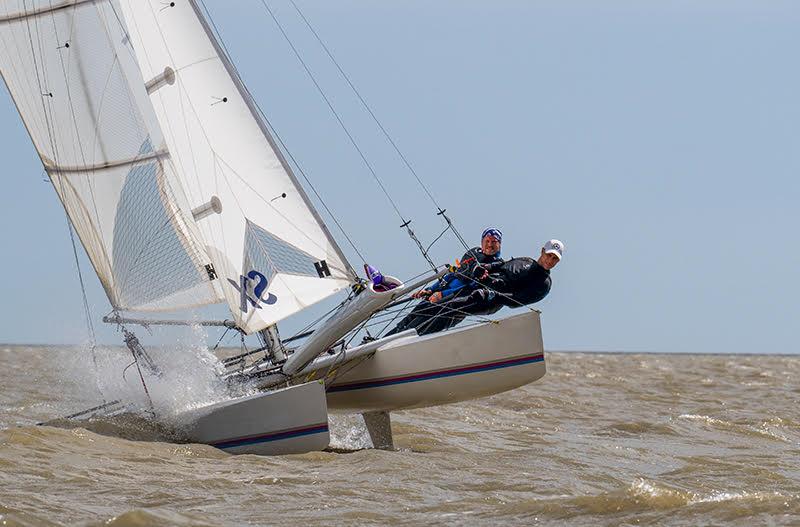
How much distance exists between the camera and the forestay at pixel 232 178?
9672 mm

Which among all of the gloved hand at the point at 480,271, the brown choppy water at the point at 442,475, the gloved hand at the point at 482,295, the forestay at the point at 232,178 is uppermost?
the forestay at the point at 232,178

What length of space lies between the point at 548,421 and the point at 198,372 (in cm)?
394

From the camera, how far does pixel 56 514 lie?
6.11 m

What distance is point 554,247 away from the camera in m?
9.68

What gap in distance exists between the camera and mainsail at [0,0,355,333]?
9.71 m

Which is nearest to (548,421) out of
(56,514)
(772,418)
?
(772,418)

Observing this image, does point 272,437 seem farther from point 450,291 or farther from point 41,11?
point 41,11

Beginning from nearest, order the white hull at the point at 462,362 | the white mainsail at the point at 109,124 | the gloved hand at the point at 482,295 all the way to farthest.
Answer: the white hull at the point at 462,362
the gloved hand at the point at 482,295
the white mainsail at the point at 109,124

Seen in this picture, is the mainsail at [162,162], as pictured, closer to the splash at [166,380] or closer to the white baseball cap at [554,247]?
the splash at [166,380]

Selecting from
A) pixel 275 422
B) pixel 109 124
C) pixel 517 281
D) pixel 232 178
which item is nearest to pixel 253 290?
pixel 232 178

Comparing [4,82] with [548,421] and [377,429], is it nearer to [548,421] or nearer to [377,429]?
[377,429]

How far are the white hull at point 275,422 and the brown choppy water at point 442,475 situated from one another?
176 millimetres

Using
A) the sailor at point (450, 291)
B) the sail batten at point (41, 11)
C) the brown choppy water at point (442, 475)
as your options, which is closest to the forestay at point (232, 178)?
the sail batten at point (41, 11)

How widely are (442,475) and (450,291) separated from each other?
8.23 feet
